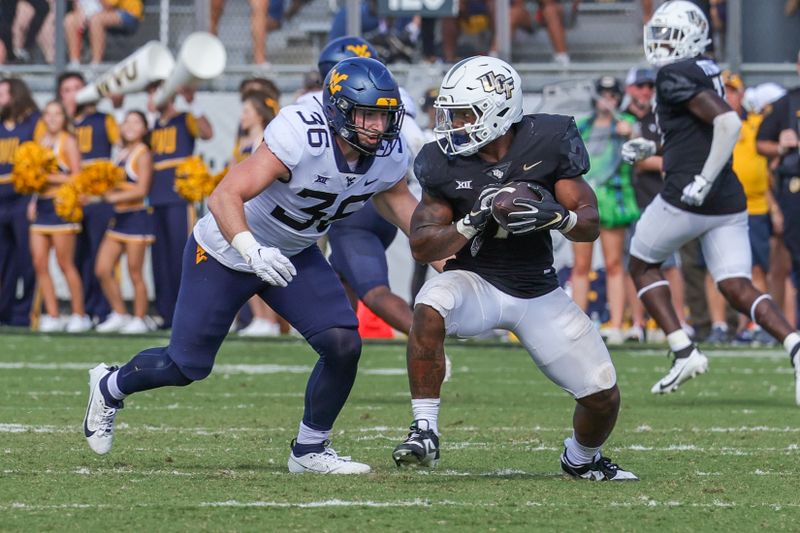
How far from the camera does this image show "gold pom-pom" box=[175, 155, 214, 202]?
40.0 feet

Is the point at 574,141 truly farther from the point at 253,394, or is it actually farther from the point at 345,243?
the point at 253,394

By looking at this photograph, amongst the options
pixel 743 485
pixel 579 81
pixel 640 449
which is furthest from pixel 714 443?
pixel 579 81

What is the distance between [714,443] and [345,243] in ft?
8.07

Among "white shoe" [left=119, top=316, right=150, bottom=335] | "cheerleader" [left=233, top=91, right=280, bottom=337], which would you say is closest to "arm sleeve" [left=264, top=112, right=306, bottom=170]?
"cheerleader" [left=233, top=91, right=280, bottom=337]

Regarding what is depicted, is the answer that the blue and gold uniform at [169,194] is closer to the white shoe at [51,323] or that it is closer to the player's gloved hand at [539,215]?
the white shoe at [51,323]

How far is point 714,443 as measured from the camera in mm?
6152

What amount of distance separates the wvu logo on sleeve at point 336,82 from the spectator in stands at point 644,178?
579 cm

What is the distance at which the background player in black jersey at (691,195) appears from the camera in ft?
25.2

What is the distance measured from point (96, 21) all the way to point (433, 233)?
9.80 metres

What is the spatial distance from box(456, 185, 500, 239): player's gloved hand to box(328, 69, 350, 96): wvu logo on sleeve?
63 centimetres

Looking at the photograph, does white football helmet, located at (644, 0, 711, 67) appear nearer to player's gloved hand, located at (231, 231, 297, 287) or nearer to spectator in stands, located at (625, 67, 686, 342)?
spectator in stands, located at (625, 67, 686, 342)

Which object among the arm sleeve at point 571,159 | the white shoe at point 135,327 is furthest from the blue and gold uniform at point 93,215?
the arm sleeve at point 571,159

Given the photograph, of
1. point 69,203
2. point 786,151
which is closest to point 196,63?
point 69,203

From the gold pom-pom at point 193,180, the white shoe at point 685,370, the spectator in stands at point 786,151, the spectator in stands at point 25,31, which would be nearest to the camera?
the white shoe at point 685,370
